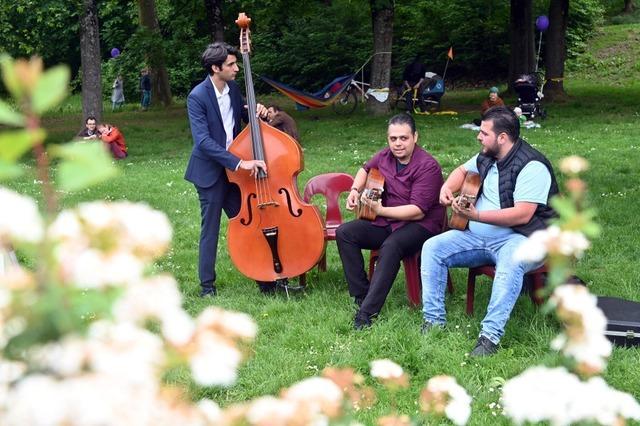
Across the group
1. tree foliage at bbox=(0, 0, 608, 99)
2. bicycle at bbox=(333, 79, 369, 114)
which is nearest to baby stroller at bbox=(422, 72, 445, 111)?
bicycle at bbox=(333, 79, 369, 114)

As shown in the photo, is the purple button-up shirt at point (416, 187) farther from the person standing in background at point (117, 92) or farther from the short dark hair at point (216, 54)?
the person standing in background at point (117, 92)

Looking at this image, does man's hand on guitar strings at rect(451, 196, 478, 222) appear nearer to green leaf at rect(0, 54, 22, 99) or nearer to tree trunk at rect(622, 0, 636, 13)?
green leaf at rect(0, 54, 22, 99)

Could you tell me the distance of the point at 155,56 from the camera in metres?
18.1

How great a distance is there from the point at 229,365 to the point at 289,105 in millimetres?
21369

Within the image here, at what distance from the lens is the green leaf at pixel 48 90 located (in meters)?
0.74

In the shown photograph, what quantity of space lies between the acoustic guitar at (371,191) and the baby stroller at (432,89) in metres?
12.9

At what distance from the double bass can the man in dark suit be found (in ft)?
0.41

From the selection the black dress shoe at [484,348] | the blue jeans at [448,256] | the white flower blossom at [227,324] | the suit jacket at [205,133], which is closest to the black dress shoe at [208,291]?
the suit jacket at [205,133]

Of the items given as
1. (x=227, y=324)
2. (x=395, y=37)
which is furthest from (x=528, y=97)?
(x=227, y=324)

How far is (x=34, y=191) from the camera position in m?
9.87

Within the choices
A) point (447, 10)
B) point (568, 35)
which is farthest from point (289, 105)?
point (568, 35)

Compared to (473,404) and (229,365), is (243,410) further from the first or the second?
(473,404)

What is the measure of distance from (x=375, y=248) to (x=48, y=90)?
4484 mm

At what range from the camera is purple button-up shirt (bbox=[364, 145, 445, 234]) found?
195 inches
